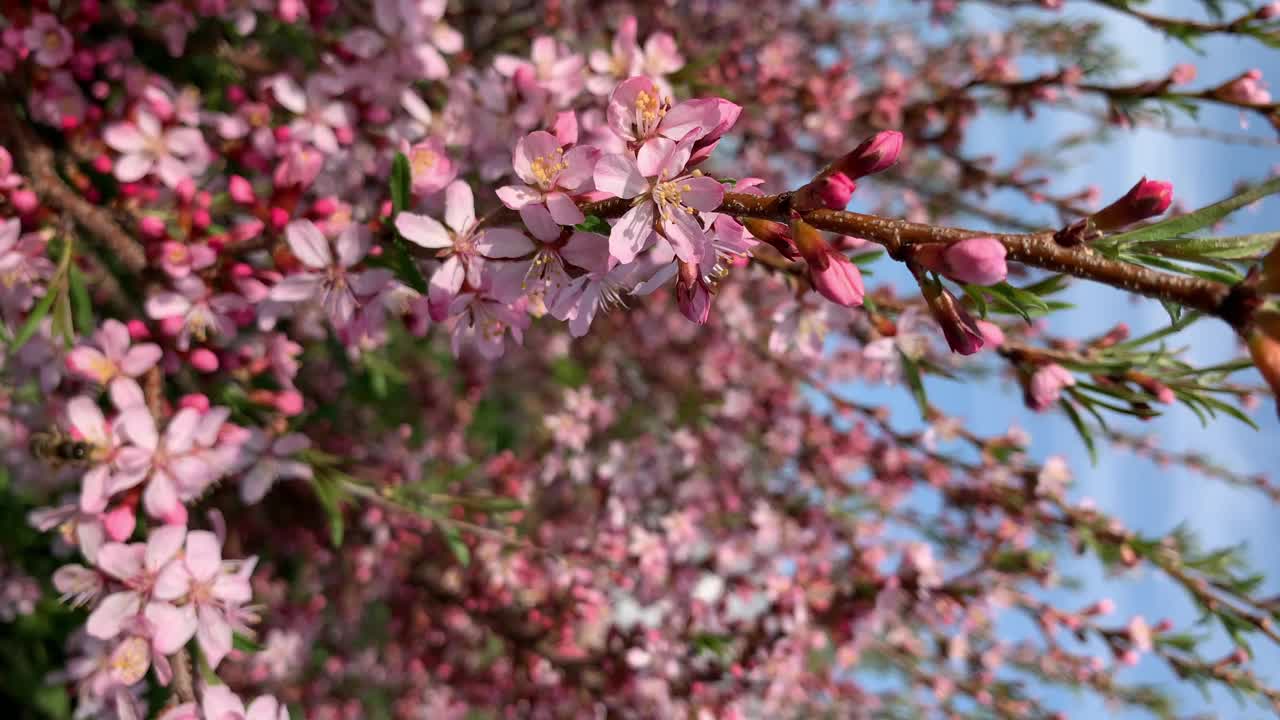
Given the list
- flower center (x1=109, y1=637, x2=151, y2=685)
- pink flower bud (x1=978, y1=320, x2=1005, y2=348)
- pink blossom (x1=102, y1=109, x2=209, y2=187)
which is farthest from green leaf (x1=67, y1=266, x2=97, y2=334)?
pink flower bud (x1=978, y1=320, x2=1005, y2=348)

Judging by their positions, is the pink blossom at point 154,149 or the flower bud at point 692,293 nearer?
the flower bud at point 692,293

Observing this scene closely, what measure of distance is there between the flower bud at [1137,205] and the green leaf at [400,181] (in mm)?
1212

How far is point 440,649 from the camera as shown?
3.89 meters

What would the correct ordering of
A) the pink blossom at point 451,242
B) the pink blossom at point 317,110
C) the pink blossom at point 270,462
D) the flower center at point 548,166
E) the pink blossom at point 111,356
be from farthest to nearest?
1. the pink blossom at point 317,110
2. the pink blossom at point 270,462
3. the pink blossom at point 111,356
4. the pink blossom at point 451,242
5. the flower center at point 548,166

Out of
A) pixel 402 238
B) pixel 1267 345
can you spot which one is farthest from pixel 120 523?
pixel 1267 345

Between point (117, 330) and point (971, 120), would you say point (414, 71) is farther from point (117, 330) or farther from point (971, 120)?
point (971, 120)

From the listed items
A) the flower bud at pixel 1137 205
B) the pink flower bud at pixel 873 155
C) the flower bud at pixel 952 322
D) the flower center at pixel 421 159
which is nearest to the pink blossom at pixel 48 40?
the flower center at pixel 421 159

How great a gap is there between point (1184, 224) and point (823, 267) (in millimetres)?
523

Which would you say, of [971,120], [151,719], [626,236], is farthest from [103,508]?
[971,120]

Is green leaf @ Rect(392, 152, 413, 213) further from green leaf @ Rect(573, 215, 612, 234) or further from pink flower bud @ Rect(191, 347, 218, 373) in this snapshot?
pink flower bud @ Rect(191, 347, 218, 373)

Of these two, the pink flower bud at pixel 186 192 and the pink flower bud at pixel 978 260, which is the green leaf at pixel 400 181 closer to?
the pink flower bud at pixel 186 192

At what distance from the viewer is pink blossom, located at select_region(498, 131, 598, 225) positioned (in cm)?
114

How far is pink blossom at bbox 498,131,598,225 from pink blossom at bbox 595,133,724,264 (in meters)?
0.05

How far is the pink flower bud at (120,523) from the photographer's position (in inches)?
65.5
